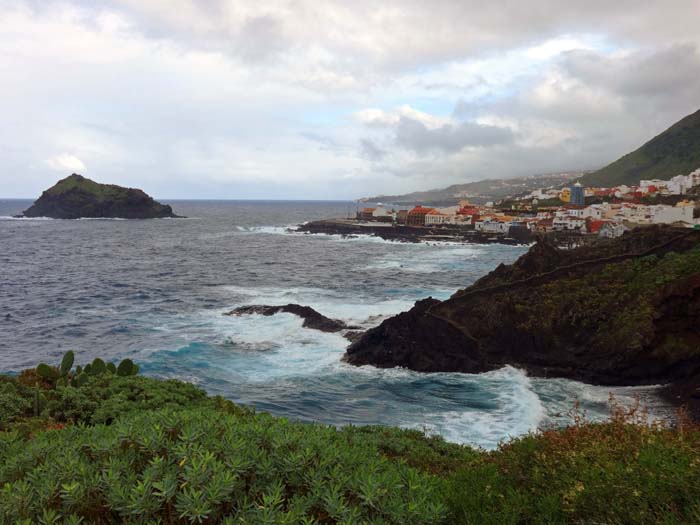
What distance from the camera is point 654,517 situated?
144 inches

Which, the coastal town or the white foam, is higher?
the coastal town

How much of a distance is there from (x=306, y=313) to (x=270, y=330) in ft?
10.0

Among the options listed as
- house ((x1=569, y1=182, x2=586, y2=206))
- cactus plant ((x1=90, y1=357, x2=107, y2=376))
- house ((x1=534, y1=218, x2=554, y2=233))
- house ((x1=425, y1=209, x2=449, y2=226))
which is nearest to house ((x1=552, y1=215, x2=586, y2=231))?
house ((x1=534, y1=218, x2=554, y2=233))

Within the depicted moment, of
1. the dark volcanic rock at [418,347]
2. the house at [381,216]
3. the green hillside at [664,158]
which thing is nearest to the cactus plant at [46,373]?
the dark volcanic rock at [418,347]

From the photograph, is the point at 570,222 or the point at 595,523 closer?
the point at 595,523

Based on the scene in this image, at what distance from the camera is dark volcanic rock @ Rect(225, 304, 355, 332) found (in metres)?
28.4

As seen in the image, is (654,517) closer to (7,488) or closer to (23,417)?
(7,488)

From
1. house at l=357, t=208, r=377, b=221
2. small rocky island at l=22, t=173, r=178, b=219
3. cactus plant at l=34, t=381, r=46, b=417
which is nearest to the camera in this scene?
cactus plant at l=34, t=381, r=46, b=417

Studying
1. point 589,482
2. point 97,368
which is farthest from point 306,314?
point 589,482

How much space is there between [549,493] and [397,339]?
19.3m

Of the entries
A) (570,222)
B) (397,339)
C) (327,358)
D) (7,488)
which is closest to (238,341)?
(327,358)

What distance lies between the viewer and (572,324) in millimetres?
22641

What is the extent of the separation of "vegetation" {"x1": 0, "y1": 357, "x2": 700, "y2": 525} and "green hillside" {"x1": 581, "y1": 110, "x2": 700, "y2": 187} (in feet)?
509

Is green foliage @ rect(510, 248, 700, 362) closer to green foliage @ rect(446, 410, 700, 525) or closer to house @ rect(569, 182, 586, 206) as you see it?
green foliage @ rect(446, 410, 700, 525)
